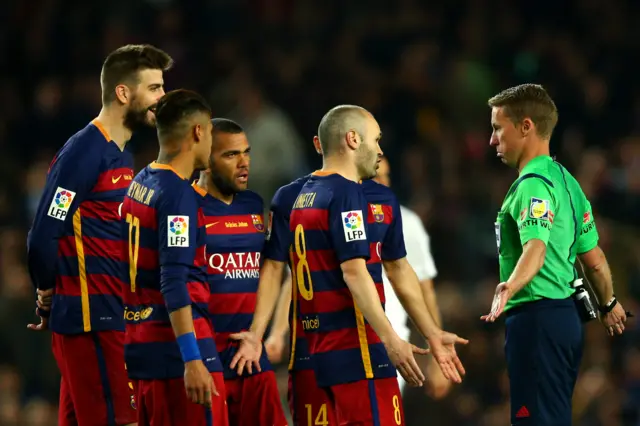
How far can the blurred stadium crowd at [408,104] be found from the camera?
1115cm

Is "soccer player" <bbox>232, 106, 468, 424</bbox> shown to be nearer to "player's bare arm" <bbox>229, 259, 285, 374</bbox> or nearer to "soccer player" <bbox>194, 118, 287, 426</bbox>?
"player's bare arm" <bbox>229, 259, 285, 374</bbox>

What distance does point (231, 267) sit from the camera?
663cm

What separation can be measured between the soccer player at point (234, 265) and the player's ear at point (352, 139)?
613mm

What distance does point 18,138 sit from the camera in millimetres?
13398

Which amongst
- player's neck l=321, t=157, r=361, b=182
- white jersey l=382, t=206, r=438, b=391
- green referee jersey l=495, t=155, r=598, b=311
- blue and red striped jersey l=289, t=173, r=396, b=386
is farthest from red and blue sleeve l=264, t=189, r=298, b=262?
white jersey l=382, t=206, r=438, b=391

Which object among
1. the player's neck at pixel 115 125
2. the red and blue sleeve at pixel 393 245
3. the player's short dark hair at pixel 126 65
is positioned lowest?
the red and blue sleeve at pixel 393 245

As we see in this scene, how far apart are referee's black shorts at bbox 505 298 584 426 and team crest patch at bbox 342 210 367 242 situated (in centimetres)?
101

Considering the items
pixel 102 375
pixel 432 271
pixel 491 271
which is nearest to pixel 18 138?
pixel 491 271

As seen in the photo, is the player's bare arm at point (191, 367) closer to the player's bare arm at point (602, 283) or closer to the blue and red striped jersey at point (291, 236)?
the blue and red striped jersey at point (291, 236)

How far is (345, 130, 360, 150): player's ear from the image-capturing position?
651 cm

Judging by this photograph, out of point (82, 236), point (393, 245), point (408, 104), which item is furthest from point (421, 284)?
point (408, 104)

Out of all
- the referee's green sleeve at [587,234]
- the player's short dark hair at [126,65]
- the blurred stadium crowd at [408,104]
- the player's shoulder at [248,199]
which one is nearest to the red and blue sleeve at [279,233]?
the player's shoulder at [248,199]

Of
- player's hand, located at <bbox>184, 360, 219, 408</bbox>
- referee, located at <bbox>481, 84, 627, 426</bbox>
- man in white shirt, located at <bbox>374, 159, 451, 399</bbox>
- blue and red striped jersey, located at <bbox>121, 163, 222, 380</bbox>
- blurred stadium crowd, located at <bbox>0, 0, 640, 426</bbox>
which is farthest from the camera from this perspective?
blurred stadium crowd, located at <bbox>0, 0, 640, 426</bbox>

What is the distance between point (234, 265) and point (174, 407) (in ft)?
3.22
